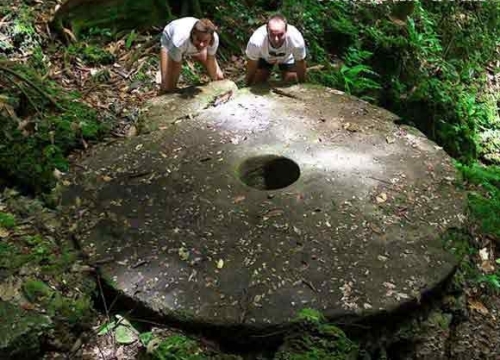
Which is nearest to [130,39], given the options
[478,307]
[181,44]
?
[181,44]

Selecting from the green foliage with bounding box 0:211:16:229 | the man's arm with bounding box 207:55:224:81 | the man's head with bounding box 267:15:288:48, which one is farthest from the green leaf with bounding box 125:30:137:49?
the green foliage with bounding box 0:211:16:229

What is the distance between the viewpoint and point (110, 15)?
22.2ft

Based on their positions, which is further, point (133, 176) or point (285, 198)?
point (133, 176)

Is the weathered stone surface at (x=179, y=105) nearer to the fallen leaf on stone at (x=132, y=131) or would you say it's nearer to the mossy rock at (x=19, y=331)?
the fallen leaf on stone at (x=132, y=131)

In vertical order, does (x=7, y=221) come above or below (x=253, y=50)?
below

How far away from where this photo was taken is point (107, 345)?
3.29 meters

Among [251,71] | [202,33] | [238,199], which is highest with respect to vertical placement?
[202,33]

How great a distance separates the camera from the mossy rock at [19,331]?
9.57ft

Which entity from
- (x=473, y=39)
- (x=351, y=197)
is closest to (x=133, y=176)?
(x=351, y=197)

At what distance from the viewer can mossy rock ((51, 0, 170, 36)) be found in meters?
6.46

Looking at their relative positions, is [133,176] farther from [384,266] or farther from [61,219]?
[384,266]

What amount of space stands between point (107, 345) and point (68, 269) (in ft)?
1.98

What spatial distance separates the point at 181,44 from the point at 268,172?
1759mm

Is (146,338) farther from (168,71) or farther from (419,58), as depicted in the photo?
(419,58)
